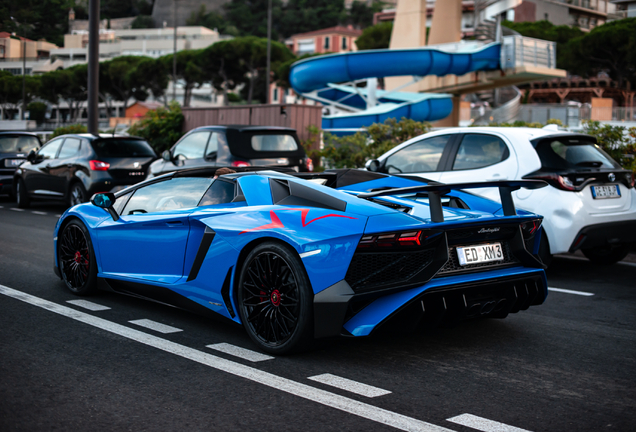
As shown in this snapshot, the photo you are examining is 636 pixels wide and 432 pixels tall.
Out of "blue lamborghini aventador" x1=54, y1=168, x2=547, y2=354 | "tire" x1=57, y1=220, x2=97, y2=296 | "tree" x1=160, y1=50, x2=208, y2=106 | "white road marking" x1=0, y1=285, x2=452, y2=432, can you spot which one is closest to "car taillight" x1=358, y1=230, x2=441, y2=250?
"blue lamborghini aventador" x1=54, y1=168, x2=547, y2=354

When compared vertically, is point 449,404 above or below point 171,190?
below

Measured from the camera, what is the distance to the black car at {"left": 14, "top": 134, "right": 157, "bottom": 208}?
43.2 ft

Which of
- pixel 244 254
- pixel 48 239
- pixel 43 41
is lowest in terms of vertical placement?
pixel 48 239

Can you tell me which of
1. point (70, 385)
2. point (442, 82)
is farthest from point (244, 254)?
point (442, 82)

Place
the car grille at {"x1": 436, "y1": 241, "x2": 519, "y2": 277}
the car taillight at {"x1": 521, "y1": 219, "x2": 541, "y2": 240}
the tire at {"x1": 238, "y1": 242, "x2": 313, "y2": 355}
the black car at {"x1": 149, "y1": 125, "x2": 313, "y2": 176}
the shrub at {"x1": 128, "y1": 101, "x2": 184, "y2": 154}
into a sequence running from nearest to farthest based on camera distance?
the tire at {"x1": 238, "y1": 242, "x2": 313, "y2": 355} → the car grille at {"x1": 436, "y1": 241, "x2": 519, "y2": 277} → the car taillight at {"x1": 521, "y1": 219, "x2": 541, "y2": 240} → the black car at {"x1": 149, "y1": 125, "x2": 313, "y2": 176} → the shrub at {"x1": 128, "y1": 101, "x2": 184, "y2": 154}

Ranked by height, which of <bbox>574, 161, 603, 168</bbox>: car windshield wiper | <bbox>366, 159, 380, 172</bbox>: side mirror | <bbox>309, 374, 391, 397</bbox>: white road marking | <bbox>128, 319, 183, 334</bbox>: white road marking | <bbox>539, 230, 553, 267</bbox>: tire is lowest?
<bbox>128, 319, 183, 334</bbox>: white road marking

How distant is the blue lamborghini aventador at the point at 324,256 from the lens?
4.09 meters

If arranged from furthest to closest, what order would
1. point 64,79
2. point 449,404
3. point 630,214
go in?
point 64,79 → point 630,214 → point 449,404

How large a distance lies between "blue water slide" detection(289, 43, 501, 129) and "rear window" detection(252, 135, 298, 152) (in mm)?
19766

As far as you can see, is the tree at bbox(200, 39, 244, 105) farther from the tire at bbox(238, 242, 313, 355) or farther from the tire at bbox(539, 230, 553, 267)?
the tire at bbox(238, 242, 313, 355)

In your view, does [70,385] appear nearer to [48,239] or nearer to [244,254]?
[244,254]

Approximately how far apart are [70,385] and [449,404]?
79.7 inches

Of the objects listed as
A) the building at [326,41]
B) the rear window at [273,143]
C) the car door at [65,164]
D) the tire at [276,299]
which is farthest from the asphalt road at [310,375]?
the building at [326,41]

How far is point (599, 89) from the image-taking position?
216 feet
